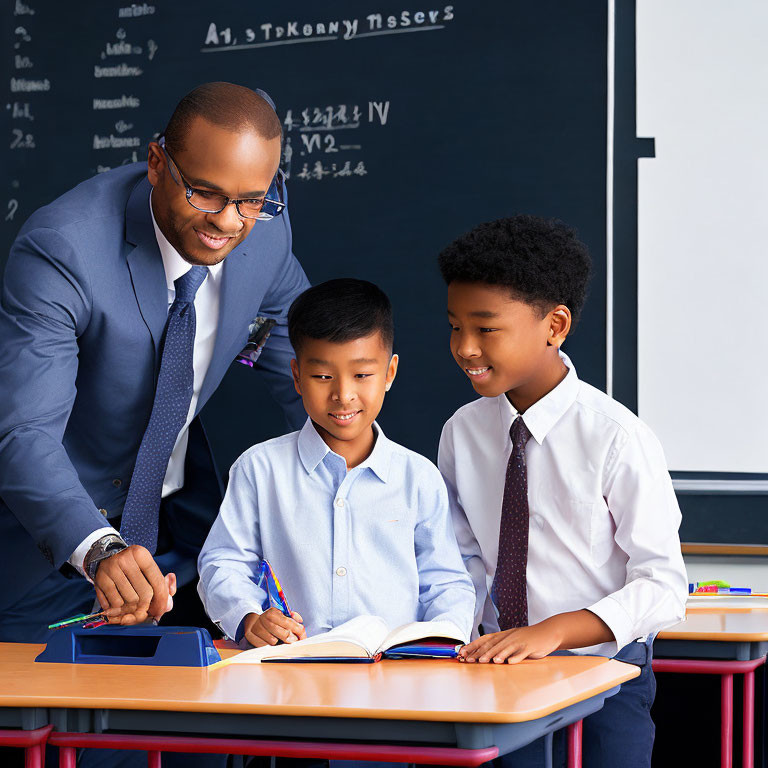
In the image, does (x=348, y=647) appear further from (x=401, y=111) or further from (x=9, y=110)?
(x=9, y=110)

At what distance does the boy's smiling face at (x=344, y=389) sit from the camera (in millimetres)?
1834

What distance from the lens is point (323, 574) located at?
5.90 feet

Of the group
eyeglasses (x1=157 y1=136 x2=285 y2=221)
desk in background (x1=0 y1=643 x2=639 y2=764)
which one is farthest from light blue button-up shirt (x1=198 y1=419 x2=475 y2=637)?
eyeglasses (x1=157 y1=136 x2=285 y2=221)

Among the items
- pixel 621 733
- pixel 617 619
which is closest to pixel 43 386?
pixel 617 619

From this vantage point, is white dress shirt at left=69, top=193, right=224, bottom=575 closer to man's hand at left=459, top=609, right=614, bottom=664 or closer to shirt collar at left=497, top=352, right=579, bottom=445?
shirt collar at left=497, top=352, right=579, bottom=445

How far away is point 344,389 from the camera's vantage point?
1.83 meters

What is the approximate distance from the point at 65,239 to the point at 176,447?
0.55 meters

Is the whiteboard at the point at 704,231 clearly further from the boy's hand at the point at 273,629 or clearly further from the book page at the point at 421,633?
the boy's hand at the point at 273,629

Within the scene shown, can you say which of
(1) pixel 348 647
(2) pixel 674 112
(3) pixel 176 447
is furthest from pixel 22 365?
(2) pixel 674 112

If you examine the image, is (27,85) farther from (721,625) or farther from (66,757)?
(721,625)

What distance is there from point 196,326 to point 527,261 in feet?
2.36

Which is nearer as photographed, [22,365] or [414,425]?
[22,365]

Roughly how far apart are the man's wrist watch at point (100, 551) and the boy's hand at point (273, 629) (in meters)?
0.25

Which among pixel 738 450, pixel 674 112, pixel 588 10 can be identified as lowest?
pixel 738 450
